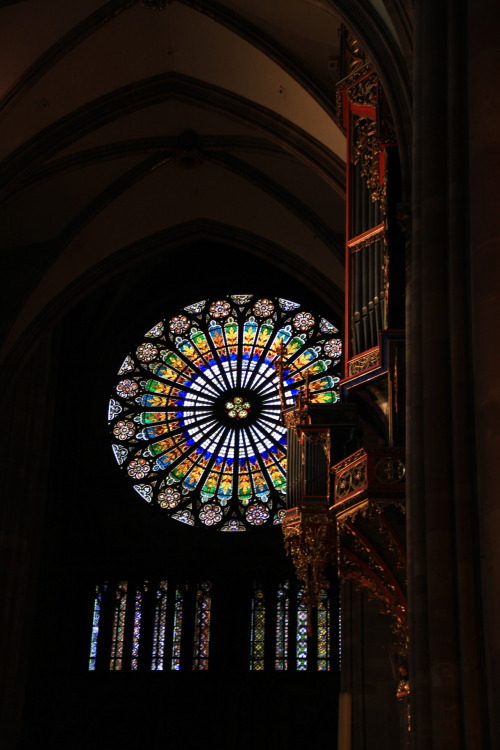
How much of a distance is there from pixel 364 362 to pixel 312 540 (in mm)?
2084

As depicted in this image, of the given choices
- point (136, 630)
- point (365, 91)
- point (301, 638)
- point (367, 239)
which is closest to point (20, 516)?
point (136, 630)

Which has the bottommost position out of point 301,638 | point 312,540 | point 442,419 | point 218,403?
point 442,419

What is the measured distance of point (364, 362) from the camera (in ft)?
30.4

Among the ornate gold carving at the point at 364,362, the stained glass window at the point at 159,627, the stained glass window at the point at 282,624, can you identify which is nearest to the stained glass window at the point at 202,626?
the stained glass window at the point at 159,627

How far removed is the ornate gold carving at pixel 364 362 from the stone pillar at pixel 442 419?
8.22 feet

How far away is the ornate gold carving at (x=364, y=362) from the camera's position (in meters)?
9.12

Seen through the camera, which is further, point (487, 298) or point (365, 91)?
point (365, 91)

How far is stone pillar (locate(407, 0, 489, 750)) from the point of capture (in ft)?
18.0

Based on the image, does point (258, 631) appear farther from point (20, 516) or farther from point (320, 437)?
point (320, 437)

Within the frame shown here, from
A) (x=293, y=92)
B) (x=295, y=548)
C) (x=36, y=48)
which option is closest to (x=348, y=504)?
(x=295, y=548)

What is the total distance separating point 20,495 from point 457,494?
12.5 metres

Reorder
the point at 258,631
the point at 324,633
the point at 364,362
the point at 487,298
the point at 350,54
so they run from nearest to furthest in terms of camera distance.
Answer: the point at 487,298
the point at 364,362
the point at 350,54
the point at 324,633
the point at 258,631

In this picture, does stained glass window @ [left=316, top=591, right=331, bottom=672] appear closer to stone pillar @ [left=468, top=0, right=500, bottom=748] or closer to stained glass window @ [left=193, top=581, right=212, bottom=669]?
stained glass window @ [left=193, top=581, right=212, bottom=669]

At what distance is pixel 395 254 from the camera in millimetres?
8961
